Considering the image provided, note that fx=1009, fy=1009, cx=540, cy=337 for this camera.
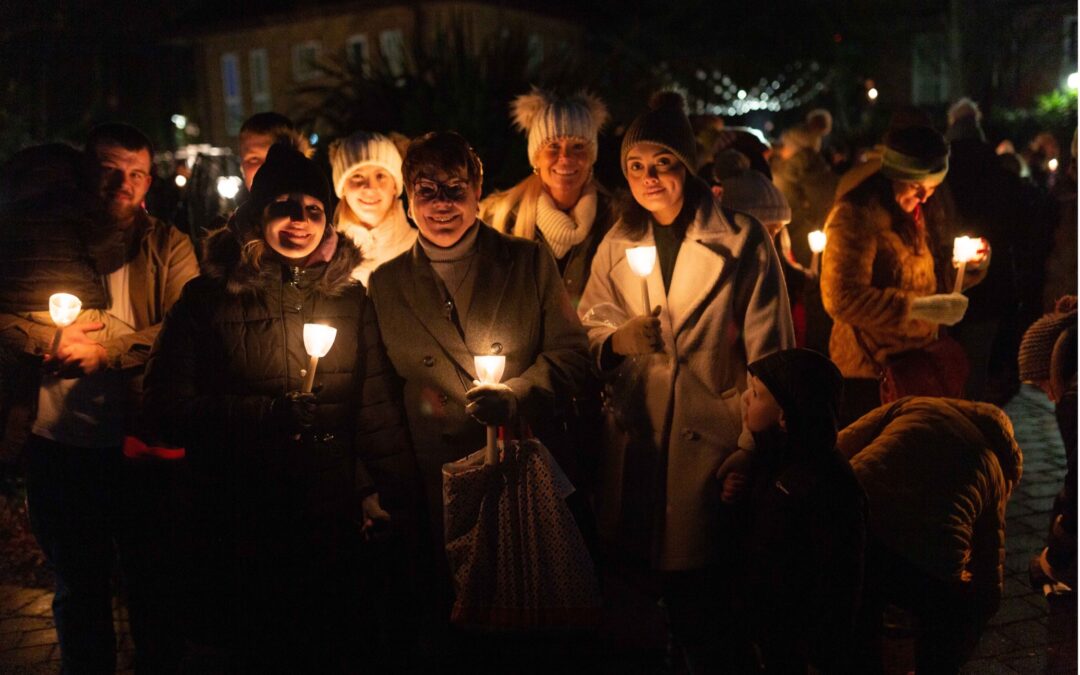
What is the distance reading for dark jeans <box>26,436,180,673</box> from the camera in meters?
4.00

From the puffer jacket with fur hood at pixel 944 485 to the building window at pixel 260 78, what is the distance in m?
39.5

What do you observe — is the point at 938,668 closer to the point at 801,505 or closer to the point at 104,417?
the point at 801,505

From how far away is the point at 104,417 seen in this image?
4129 mm

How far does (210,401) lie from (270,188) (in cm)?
83

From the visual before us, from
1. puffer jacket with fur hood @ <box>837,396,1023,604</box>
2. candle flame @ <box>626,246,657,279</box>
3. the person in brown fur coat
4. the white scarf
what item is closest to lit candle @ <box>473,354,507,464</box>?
candle flame @ <box>626,246,657,279</box>

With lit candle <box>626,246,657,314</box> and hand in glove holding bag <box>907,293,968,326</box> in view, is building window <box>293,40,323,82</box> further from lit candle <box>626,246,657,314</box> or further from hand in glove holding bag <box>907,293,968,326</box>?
lit candle <box>626,246,657,314</box>

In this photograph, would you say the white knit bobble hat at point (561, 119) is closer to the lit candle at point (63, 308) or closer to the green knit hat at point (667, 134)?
the green knit hat at point (667, 134)

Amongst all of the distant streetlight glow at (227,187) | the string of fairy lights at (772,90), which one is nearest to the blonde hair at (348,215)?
the distant streetlight glow at (227,187)

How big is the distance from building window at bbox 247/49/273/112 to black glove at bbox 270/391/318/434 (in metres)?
39.1

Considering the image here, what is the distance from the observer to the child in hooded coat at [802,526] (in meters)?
3.33

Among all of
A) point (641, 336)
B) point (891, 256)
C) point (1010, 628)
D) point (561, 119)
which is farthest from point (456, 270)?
point (1010, 628)

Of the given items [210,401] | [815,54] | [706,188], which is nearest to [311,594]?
[210,401]

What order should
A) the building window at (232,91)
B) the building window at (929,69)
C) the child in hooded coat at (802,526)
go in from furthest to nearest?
the building window at (929,69) < the building window at (232,91) < the child in hooded coat at (802,526)

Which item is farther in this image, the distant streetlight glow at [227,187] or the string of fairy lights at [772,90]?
the string of fairy lights at [772,90]
